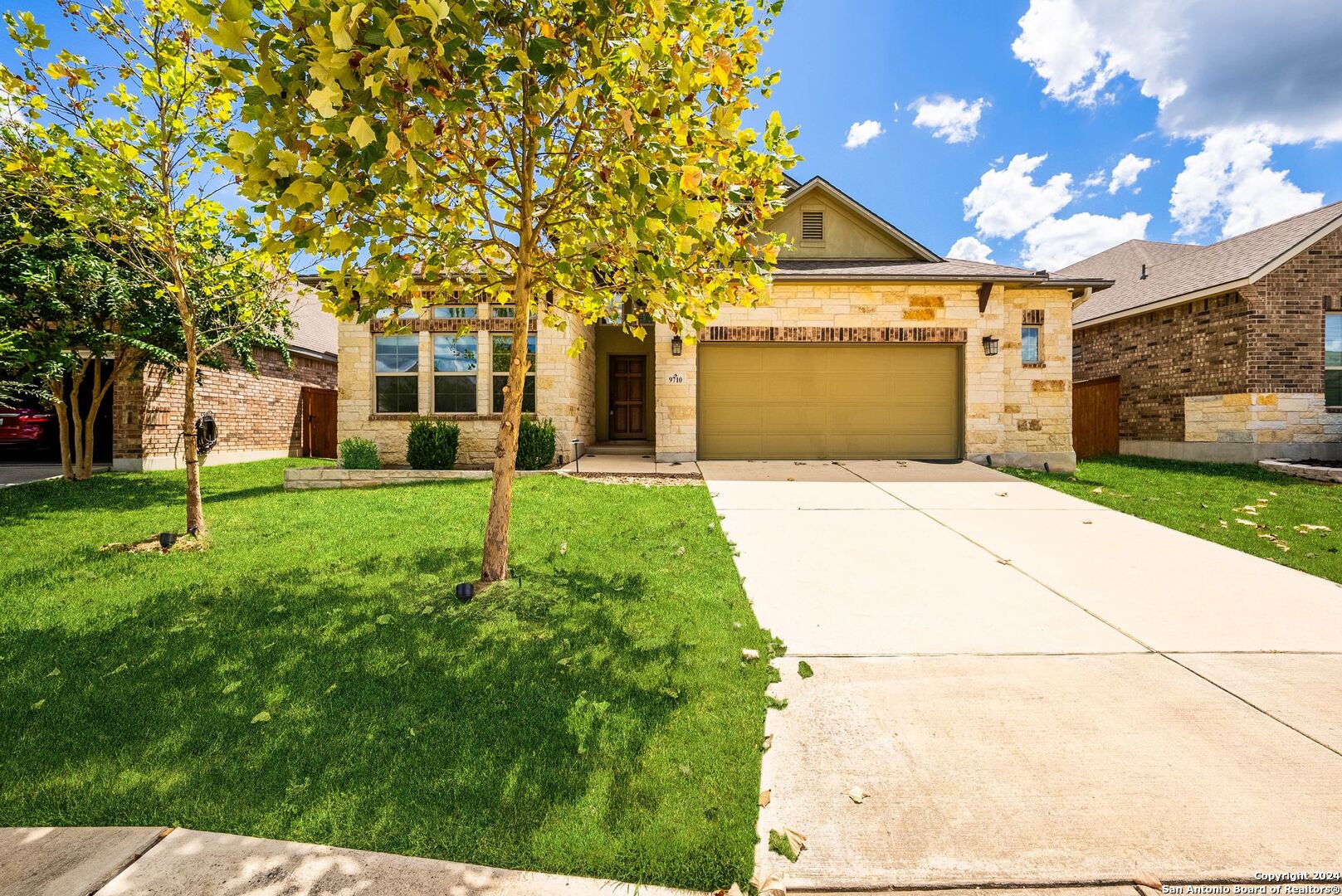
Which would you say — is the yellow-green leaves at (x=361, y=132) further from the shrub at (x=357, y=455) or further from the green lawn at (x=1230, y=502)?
the shrub at (x=357, y=455)

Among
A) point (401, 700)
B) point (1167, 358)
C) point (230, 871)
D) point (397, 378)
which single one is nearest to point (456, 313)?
point (397, 378)

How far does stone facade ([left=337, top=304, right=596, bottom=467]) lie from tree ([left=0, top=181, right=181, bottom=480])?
2.81 m

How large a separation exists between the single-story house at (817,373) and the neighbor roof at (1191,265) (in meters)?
4.05

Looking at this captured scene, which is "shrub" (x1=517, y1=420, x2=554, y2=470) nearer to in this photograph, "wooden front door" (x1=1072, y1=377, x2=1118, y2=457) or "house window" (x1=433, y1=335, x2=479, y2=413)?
"house window" (x1=433, y1=335, x2=479, y2=413)

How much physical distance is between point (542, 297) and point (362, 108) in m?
2.73

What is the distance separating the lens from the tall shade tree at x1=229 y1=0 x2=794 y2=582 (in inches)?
102

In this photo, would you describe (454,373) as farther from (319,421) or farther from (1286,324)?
(1286,324)

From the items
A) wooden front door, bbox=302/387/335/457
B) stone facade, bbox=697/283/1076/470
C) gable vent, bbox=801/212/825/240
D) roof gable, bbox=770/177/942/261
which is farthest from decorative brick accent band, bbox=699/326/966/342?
wooden front door, bbox=302/387/335/457

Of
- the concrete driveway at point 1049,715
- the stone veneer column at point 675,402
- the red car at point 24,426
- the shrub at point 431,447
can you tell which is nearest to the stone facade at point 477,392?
the shrub at point 431,447

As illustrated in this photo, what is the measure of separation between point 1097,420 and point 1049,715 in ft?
57.9

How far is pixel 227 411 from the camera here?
14312mm

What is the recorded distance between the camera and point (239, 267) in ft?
21.2

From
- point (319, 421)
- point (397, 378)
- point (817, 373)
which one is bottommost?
point (319, 421)

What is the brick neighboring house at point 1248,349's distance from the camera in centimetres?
1286
